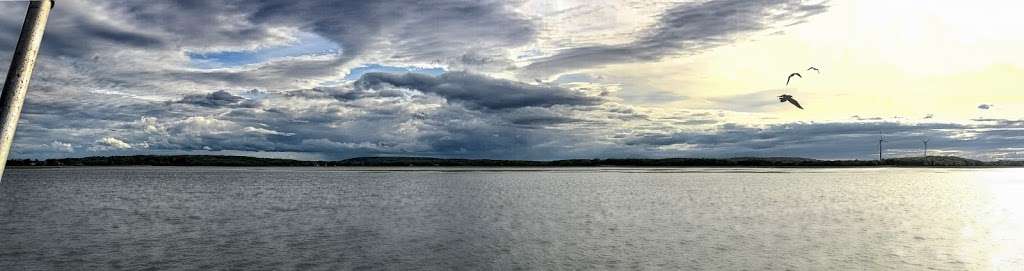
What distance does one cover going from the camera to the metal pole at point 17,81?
5504mm

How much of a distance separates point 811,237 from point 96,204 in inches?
2668

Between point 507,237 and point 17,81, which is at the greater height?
point 17,81

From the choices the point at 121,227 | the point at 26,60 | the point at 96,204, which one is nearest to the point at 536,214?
the point at 121,227

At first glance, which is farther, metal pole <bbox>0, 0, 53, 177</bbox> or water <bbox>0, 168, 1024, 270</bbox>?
water <bbox>0, 168, 1024, 270</bbox>

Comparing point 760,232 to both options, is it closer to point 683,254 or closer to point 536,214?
point 683,254

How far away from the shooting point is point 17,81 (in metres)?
5.57

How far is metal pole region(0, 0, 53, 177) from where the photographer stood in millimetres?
5504

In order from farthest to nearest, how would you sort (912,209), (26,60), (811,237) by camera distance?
(912,209) → (811,237) → (26,60)

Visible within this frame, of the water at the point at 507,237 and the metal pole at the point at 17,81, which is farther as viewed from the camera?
the water at the point at 507,237

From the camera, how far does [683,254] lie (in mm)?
35094

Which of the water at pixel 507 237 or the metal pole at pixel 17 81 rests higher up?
the metal pole at pixel 17 81

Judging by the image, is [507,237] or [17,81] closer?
[17,81]

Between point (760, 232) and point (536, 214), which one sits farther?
point (536, 214)

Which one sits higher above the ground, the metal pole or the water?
the metal pole
